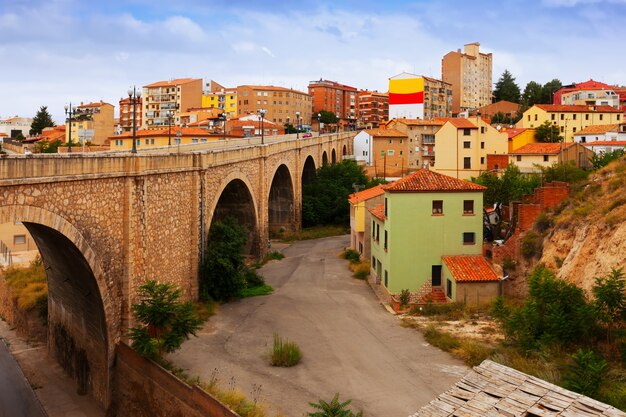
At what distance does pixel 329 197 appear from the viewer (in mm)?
48344

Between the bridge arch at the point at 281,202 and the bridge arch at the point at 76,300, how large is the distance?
2397 cm

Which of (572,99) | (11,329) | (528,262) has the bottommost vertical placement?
(11,329)

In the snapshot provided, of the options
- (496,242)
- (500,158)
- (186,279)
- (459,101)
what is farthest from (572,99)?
(186,279)

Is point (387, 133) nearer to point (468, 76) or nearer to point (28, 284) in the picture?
point (28, 284)

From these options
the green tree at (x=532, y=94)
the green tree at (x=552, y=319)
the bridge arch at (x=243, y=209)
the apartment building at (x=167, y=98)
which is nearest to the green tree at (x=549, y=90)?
the green tree at (x=532, y=94)

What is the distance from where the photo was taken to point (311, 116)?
387 feet

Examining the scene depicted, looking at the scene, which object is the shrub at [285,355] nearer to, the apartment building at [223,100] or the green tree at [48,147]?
the green tree at [48,147]

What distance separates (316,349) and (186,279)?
618cm

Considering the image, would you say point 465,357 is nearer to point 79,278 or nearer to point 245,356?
point 245,356

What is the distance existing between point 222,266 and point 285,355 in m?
7.31

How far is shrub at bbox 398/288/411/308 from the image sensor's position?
24691 millimetres

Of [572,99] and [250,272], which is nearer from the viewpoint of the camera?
[250,272]

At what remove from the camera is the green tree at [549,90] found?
327ft

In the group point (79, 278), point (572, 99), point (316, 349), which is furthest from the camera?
point (572, 99)
